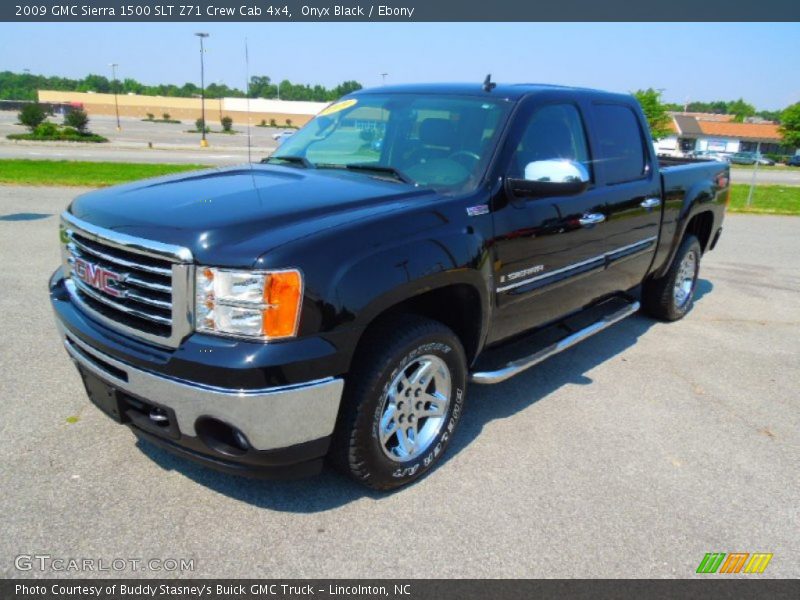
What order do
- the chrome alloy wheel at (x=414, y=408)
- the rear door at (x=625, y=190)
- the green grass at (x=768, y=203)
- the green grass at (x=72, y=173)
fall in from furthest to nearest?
1. the green grass at (x=768, y=203)
2. the green grass at (x=72, y=173)
3. the rear door at (x=625, y=190)
4. the chrome alloy wheel at (x=414, y=408)

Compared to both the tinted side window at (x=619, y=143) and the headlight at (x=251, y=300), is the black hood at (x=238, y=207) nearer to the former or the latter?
the headlight at (x=251, y=300)

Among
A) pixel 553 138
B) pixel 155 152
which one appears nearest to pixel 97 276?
pixel 553 138

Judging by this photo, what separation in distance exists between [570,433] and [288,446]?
1.94 m

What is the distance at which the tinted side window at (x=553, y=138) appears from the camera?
3.67 meters

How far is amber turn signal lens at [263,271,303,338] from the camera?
2434mm

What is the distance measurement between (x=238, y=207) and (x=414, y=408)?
4.21ft

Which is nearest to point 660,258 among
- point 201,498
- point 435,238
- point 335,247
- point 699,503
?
point 699,503

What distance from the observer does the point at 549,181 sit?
3367 millimetres

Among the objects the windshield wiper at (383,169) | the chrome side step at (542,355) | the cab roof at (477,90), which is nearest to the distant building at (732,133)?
the chrome side step at (542,355)

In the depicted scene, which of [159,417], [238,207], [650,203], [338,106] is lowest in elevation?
[159,417]

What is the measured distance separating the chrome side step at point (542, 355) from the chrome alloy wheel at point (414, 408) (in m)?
0.27

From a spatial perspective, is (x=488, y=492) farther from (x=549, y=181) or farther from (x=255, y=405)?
(x=549, y=181)
